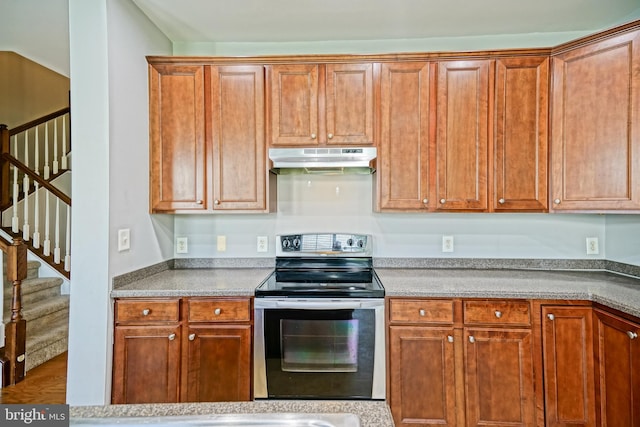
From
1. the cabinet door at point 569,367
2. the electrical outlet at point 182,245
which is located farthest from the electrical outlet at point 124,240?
the cabinet door at point 569,367

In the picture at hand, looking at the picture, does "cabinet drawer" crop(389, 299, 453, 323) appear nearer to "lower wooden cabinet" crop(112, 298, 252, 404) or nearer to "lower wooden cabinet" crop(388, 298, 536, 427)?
"lower wooden cabinet" crop(388, 298, 536, 427)

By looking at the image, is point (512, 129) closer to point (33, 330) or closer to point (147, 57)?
point (147, 57)

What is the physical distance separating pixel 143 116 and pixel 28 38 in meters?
1.39

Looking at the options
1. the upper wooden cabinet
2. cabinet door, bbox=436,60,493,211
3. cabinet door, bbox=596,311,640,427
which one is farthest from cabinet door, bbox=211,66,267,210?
cabinet door, bbox=596,311,640,427

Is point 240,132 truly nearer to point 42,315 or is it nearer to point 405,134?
point 405,134

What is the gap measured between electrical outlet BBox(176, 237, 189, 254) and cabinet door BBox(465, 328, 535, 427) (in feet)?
6.44

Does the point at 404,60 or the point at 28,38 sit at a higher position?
the point at 28,38

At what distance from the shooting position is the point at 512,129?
87.0 inches

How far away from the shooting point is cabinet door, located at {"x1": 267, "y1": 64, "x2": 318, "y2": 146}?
2301mm

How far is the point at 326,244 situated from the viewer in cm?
255

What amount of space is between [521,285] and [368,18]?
191 centimetres

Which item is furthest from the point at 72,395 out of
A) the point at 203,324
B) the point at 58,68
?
the point at 58,68

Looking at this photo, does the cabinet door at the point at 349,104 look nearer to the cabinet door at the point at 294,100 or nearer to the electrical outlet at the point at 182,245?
the cabinet door at the point at 294,100
